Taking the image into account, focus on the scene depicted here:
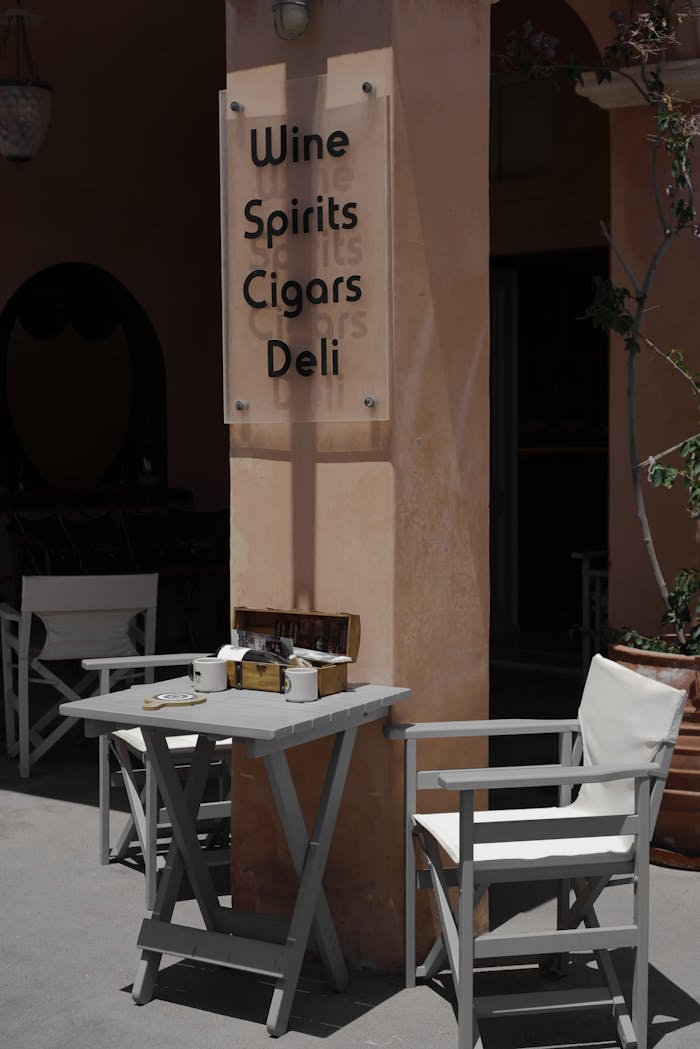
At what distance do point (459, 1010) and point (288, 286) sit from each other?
1.86 meters

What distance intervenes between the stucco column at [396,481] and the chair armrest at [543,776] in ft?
1.80

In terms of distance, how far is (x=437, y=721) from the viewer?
3.91 meters

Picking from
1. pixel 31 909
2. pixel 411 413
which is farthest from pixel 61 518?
pixel 411 413

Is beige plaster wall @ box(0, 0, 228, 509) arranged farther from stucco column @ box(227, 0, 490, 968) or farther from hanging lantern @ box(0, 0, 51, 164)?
stucco column @ box(227, 0, 490, 968)

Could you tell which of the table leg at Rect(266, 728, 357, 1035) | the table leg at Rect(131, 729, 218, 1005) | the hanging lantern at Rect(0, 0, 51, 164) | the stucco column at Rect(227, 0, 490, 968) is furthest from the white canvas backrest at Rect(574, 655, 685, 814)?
the hanging lantern at Rect(0, 0, 51, 164)

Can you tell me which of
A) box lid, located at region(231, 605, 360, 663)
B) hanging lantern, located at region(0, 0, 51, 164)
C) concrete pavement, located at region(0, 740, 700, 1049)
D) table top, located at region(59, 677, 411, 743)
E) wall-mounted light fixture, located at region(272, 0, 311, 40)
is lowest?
concrete pavement, located at region(0, 740, 700, 1049)

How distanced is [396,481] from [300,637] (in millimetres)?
473

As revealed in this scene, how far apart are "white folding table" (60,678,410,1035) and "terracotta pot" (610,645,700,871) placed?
1.35 meters

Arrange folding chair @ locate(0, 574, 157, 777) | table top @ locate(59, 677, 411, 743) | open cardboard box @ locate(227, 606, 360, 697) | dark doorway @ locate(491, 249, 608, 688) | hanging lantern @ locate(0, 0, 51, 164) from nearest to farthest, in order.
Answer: table top @ locate(59, 677, 411, 743), open cardboard box @ locate(227, 606, 360, 697), folding chair @ locate(0, 574, 157, 777), hanging lantern @ locate(0, 0, 51, 164), dark doorway @ locate(491, 249, 608, 688)

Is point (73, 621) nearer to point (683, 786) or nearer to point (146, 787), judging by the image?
point (146, 787)

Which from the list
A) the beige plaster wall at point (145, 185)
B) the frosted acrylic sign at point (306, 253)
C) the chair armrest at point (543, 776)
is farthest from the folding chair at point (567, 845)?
the beige plaster wall at point (145, 185)

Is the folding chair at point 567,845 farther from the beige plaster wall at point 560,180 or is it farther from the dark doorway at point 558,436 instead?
the dark doorway at point 558,436

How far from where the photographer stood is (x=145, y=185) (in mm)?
9727

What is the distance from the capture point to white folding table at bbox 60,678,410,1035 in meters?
3.37
